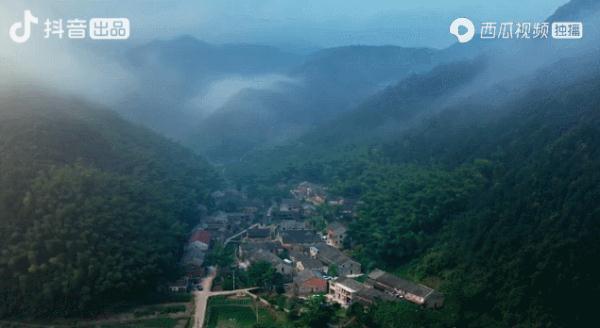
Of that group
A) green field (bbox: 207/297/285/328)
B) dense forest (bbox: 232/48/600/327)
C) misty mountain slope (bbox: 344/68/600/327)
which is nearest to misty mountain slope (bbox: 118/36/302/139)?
dense forest (bbox: 232/48/600/327)

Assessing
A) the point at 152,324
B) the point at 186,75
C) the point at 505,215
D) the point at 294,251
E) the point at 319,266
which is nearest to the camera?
the point at 152,324

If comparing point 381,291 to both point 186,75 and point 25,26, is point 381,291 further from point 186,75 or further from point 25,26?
point 186,75

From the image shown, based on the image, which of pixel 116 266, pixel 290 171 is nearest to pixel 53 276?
pixel 116 266

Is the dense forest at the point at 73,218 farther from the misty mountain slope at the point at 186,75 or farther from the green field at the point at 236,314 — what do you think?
the misty mountain slope at the point at 186,75

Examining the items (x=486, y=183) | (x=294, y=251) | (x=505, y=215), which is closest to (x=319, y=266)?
(x=294, y=251)

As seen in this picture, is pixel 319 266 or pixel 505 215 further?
pixel 319 266

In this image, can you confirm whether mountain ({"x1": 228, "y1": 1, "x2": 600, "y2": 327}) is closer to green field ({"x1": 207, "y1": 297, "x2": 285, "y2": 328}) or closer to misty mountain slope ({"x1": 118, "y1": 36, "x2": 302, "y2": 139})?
green field ({"x1": 207, "y1": 297, "x2": 285, "y2": 328})

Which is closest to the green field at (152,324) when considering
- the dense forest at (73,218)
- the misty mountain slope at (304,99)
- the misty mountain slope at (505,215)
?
the dense forest at (73,218)
